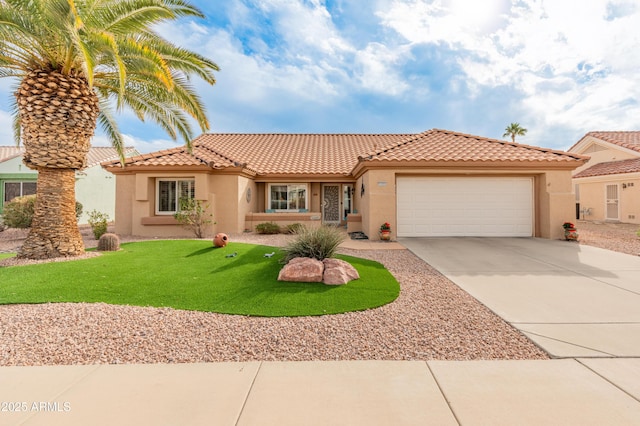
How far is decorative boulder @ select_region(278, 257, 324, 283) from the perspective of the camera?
6.25 meters

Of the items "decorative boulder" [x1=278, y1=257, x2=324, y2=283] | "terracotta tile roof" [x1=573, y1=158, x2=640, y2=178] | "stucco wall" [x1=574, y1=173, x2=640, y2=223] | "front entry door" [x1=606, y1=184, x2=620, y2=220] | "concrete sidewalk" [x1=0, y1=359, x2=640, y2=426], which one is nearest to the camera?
"concrete sidewalk" [x1=0, y1=359, x2=640, y2=426]

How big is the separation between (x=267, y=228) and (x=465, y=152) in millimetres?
9807

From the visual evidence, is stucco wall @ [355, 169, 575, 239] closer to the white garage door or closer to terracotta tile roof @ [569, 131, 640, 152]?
the white garage door

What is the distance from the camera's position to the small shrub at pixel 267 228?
578 inches

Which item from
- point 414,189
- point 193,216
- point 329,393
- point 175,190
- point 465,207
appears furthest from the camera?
point 175,190

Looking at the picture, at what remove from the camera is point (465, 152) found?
12.9 meters

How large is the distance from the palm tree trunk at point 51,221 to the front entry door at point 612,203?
2906 centimetres

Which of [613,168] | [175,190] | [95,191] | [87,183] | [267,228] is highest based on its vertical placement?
[613,168]

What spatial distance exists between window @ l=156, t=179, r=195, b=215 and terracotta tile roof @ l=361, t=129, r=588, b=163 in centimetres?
865

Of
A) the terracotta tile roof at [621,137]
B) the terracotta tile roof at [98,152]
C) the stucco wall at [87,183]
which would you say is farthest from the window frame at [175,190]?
the terracotta tile roof at [621,137]

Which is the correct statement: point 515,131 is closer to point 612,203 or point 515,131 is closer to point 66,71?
point 612,203

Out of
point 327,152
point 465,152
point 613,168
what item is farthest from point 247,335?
point 613,168

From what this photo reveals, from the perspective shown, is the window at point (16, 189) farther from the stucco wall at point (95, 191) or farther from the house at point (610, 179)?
the house at point (610, 179)

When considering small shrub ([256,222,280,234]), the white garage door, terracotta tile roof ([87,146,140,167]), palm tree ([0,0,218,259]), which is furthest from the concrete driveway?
terracotta tile roof ([87,146,140,167])
